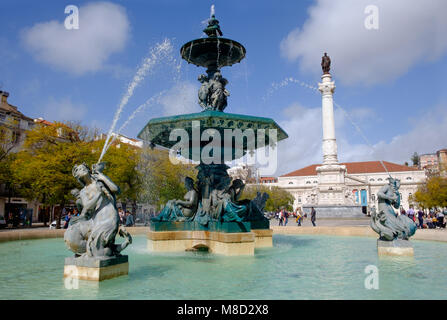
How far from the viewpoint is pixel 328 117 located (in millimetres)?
47438

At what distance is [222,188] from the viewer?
916cm

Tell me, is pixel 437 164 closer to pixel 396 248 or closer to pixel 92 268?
pixel 396 248

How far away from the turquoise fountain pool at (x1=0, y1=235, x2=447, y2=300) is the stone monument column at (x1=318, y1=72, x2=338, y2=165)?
131ft

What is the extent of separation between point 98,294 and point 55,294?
0.55m

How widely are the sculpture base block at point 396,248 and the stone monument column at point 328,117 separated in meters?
39.9

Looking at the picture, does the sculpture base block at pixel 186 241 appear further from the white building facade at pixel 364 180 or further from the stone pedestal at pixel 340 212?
the white building facade at pixel 364 180

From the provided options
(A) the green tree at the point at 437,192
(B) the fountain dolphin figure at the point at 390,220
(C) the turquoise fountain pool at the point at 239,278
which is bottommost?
(C) the turquoise fountain pool at the point at 239,278

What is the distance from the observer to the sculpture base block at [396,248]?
7.37 m

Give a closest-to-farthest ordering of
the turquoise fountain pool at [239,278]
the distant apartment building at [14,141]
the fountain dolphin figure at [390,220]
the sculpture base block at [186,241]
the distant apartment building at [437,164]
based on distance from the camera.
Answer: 1. the turquoise fountain pool at [239,278]
2. the fountain dolphin figure at [390,220]
3. the sculpture base block at [186,241]
4. the distant apartment building at [14,141]
5. the distant apartment building at [437,164]

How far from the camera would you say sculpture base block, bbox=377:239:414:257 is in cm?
737

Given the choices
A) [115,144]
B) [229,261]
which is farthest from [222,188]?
[115,144]

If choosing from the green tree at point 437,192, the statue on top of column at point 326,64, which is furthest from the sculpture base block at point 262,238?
the statue on top of column at point 326,64
